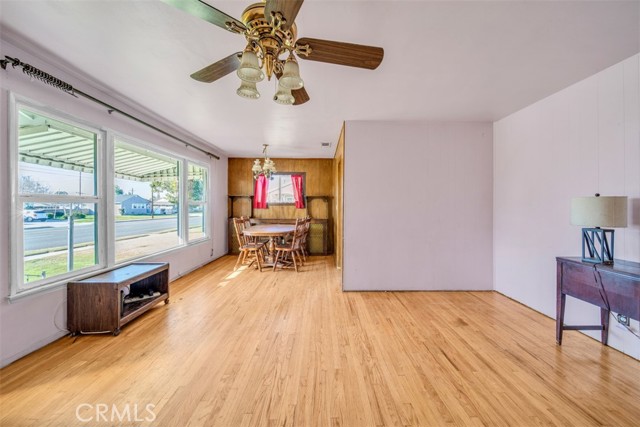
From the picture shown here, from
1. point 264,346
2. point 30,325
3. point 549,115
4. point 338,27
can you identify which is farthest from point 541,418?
point 30,325

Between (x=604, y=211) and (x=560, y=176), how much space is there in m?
0.94

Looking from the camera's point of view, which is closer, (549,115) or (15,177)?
(15,177)

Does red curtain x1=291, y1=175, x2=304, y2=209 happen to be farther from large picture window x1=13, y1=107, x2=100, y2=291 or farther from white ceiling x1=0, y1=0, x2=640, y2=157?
large picture window x1=13, y1=107, x2=100, y2=291

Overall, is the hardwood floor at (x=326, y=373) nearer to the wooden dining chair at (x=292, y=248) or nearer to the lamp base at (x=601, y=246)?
the lamp base at (x=601, y=246)

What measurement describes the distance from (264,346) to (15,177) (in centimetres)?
239

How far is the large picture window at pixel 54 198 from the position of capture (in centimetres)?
210

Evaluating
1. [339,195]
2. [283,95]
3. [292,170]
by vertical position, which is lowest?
[339,195]

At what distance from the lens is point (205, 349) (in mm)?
2146

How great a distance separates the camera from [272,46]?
129cm

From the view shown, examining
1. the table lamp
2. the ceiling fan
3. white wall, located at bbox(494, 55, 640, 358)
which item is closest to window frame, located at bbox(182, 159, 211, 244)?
the ceiling fan

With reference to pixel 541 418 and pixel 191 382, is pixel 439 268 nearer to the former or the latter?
pixel 541 418

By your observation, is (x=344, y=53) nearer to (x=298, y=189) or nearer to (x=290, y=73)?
(x=290, y=73)
